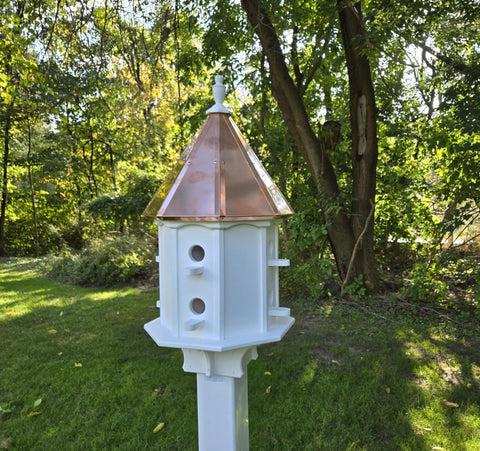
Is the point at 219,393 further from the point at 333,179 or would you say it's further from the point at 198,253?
the point at 333,179

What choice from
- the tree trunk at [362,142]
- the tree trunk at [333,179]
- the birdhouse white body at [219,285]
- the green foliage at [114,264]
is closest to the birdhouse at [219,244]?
the birdhouse white body at [219,285]

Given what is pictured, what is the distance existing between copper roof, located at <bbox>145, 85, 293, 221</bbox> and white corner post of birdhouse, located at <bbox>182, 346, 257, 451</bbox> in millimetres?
625

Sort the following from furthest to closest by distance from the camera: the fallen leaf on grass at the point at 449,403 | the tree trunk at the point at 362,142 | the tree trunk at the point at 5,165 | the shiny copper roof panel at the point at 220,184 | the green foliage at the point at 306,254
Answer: the tree trunk at the point at 5,165
the green foliage at the point at 306,254
the tree trunk at the point at 362,142
the fallen leaf on grass at the point at 449,403
the shiny copper roof panel at the point at 220,184

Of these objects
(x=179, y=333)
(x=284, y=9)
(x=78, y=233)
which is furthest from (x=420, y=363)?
(x=78, y=233)

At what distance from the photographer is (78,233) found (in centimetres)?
1549

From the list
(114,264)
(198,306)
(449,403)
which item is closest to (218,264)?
(198,306)

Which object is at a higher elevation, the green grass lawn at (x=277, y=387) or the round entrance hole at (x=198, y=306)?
the round entrance hole at (x=198, y=306)

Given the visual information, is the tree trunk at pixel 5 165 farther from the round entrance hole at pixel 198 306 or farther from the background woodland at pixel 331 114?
the round entrance hole at pixel 198 306

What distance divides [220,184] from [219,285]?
405 millimetres

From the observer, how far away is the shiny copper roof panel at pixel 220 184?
4.88 ft

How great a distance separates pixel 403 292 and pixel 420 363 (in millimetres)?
2131

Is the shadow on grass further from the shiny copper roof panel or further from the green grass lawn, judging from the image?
the shiny copper roof panel

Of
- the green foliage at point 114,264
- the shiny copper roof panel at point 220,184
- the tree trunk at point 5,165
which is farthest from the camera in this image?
the tree trunk at point 5,165

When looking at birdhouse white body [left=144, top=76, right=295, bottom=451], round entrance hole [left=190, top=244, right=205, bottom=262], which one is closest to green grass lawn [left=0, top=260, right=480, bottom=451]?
birdhouse white body [left=144, top=76, right=295, bottom=451]
